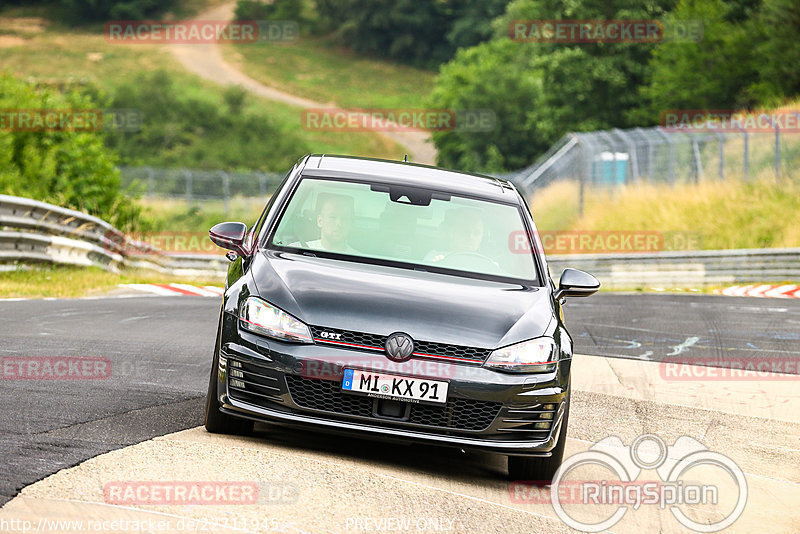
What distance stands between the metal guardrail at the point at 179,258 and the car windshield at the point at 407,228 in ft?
30.4

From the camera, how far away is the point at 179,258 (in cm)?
2558

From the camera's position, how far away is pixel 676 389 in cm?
1096

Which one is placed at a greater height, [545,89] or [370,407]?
[545,89]

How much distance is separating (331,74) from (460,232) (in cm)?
10467

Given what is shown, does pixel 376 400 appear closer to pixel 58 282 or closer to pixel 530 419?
pixel 530 419

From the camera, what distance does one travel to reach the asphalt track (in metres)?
6.54

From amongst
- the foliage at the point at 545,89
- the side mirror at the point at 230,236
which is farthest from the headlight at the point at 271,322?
the foliage at the point at 545,89

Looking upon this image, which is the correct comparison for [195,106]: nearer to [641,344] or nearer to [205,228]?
[205,228]

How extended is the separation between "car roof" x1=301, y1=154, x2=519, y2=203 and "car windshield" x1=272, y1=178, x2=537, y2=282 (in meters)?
0.08

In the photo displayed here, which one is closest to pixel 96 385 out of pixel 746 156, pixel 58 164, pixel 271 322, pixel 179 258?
pixel 271 322

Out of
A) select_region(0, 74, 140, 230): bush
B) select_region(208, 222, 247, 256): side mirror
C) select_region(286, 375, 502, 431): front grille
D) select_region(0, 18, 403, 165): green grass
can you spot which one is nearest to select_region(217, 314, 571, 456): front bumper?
select_region(286, 375, 502, 431): front grille

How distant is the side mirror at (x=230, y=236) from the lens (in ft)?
24.3

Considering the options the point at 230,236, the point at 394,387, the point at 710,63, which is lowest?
the point at 394,387

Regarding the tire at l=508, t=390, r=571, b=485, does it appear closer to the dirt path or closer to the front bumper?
the front bumper
